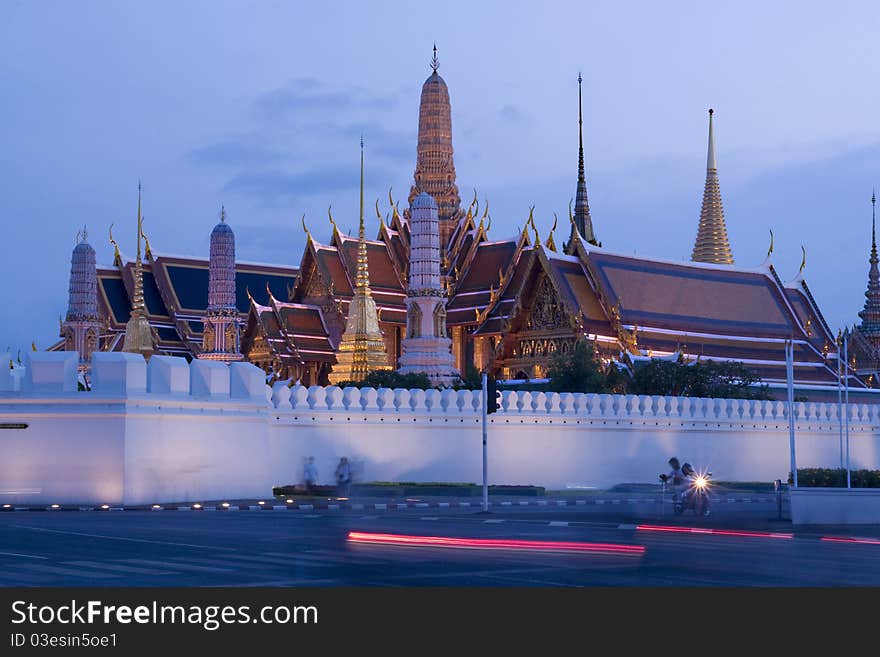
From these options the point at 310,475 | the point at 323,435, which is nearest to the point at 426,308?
the point at 323,435

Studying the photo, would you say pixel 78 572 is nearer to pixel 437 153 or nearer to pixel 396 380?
pixel 396 380

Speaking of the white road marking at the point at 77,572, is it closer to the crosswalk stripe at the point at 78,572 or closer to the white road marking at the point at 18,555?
the crosswalk stripe at the point at 78,572

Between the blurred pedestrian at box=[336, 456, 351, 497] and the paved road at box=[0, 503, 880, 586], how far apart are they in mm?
6665

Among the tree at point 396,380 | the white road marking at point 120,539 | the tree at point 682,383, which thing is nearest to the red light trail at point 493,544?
the white road marking at point 120,539

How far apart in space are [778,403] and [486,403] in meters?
14.7

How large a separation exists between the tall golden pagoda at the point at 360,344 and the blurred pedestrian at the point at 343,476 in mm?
22484

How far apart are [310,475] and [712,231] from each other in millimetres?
47428

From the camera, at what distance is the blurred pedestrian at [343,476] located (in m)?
29.7

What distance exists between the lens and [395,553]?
15562mm

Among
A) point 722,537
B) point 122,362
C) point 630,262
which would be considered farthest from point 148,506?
point 630,262

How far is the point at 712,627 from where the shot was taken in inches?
396

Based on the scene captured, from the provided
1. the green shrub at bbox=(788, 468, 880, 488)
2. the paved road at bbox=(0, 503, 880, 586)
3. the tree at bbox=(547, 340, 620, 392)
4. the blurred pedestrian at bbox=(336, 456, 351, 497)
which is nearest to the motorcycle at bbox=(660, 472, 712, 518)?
the paved road at bbox=(0, 503, 880, 586)

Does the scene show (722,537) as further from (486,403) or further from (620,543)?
(486,403)

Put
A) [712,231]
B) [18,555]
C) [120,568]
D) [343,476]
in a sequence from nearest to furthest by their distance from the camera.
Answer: [120,568] < [18,555] < [343,476] < [712,231]
